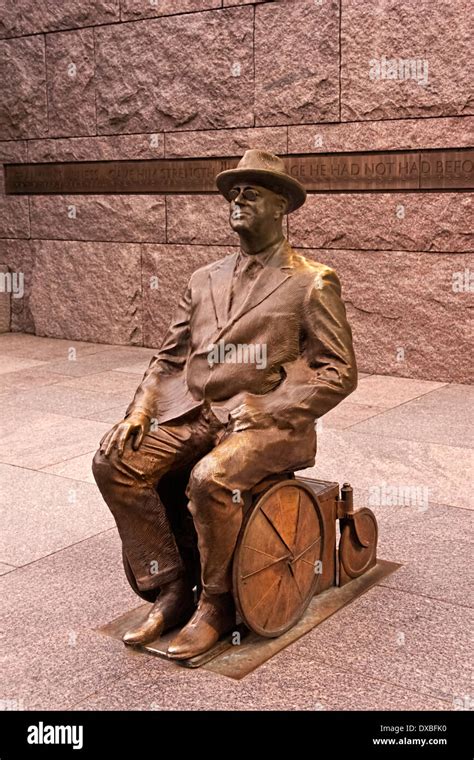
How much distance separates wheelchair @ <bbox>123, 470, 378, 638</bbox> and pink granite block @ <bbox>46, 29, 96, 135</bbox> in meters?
6.95

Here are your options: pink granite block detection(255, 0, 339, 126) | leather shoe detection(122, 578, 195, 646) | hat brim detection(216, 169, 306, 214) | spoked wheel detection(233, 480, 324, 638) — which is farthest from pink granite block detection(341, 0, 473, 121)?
leather shoe detection(122, 578, 195, 646)

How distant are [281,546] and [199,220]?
6158 millimetres

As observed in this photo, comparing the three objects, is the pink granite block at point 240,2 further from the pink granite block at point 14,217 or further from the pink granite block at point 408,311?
the pink granite block at point 14,217

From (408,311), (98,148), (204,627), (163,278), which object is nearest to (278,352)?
(204,627)

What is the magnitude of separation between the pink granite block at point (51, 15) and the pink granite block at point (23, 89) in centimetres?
13

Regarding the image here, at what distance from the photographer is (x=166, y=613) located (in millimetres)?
3650

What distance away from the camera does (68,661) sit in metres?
3.55

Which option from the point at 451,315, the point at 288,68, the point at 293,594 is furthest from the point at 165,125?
the point at 293,594

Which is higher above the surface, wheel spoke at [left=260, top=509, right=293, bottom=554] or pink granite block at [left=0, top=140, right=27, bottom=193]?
pink granite block at [left=0, top=140, right=27, bottom=193]

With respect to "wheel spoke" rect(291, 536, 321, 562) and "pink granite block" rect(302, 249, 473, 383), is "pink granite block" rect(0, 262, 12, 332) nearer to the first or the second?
"pink granite block" rect(302, 249, 473, 383)

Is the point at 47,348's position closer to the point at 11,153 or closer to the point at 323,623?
the point at 11,153

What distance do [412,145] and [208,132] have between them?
6.90ft

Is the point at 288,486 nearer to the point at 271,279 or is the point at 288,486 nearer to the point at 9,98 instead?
the point at 271,279

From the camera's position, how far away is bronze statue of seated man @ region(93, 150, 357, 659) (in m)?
3.48
